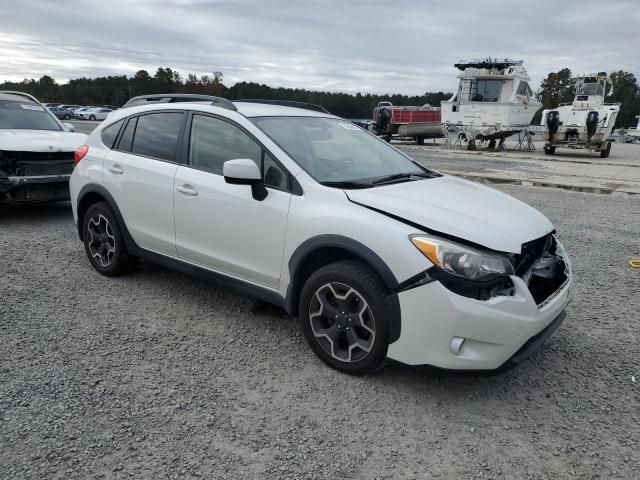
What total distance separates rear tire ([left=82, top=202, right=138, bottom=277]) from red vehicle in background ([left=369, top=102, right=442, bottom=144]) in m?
26.2

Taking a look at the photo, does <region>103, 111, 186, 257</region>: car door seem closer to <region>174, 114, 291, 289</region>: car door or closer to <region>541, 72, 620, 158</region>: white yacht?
<region>174, 114, 291, 289</region>: car door

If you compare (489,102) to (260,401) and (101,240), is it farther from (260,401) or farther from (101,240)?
(260,401)

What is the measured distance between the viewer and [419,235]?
9.20ft

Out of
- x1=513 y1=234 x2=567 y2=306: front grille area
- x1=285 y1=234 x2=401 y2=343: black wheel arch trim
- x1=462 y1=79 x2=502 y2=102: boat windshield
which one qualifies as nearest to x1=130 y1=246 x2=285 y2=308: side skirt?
x1=285 y1=234 x2=401 y2=343: black wheel arch trim

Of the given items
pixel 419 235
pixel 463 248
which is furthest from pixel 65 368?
pixel 463 248

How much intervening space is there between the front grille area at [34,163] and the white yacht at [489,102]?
2126cm

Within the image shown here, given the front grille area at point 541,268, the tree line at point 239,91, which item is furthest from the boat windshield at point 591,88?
the tree line at point 239,91

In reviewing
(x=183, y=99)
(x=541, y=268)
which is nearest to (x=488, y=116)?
(x=183, y=99)

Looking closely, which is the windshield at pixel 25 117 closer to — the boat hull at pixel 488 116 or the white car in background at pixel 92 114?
the boat hull at pixel 488 116

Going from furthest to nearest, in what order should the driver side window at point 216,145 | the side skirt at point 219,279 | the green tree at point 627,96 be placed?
the green tree at point 627,96
the driver side window at point 216,145
the side skirt at point 219,279

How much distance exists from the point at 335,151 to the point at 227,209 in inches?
37.6

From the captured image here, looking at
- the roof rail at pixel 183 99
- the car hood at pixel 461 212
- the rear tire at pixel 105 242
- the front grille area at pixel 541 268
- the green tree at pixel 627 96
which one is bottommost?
the rear tire at pixel 105 242

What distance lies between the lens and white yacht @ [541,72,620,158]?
21.8 meters

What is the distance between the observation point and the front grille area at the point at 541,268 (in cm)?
295
